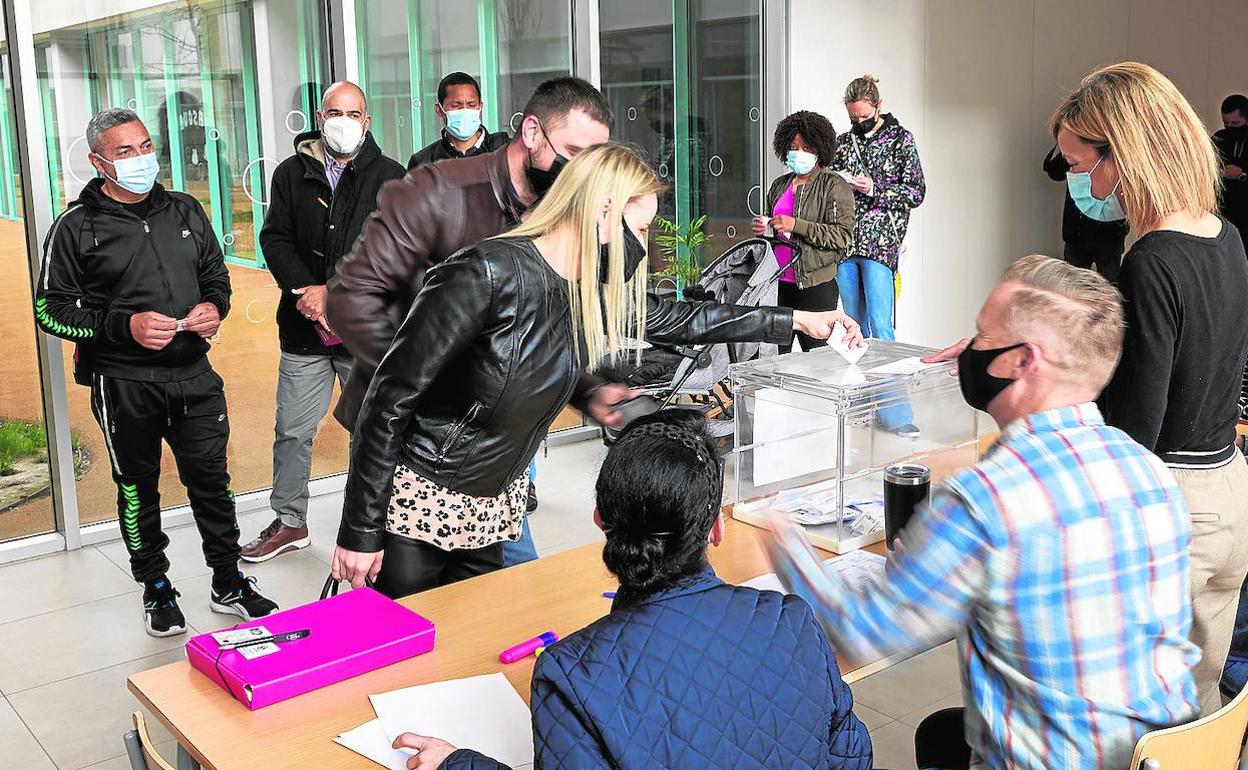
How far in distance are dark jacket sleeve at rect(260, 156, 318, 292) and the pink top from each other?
7.81 feet

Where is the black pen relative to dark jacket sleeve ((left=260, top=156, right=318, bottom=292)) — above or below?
below

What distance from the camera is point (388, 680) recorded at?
6.53 feet

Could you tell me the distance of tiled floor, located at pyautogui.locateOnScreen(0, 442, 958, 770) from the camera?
3311 millimetres

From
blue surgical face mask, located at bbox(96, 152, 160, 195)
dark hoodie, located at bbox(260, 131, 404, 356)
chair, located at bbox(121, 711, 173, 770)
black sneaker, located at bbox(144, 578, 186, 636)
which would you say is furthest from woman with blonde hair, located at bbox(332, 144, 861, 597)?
dark hoodie, located at bbox(260, 131, 404, 356)

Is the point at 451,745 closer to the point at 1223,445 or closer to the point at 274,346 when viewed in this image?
the point at 1223,445

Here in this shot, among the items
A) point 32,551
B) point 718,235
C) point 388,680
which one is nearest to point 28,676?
point 32,551

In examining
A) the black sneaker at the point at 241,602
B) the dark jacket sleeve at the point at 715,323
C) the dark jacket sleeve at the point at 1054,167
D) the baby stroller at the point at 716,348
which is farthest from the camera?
the dark jacket sleeve at the point at 1054,167

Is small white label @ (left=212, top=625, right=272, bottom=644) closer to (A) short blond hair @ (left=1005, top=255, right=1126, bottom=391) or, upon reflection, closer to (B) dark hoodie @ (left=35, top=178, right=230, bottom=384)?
(A) short blond hair @ (left=1005, top=255, right=1126, bottom=391)

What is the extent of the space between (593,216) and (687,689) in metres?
1.10

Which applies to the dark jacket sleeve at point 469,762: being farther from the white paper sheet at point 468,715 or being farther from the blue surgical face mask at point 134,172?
the blue surgical face mask at point 134,172

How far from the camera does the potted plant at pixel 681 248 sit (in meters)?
6.62

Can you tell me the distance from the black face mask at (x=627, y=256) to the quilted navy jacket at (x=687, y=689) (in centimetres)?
96

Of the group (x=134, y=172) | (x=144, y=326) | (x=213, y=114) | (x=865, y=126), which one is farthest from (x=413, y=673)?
(x=865, y=126)

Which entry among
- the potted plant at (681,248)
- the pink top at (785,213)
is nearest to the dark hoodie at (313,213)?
the pink top at (785,213)
